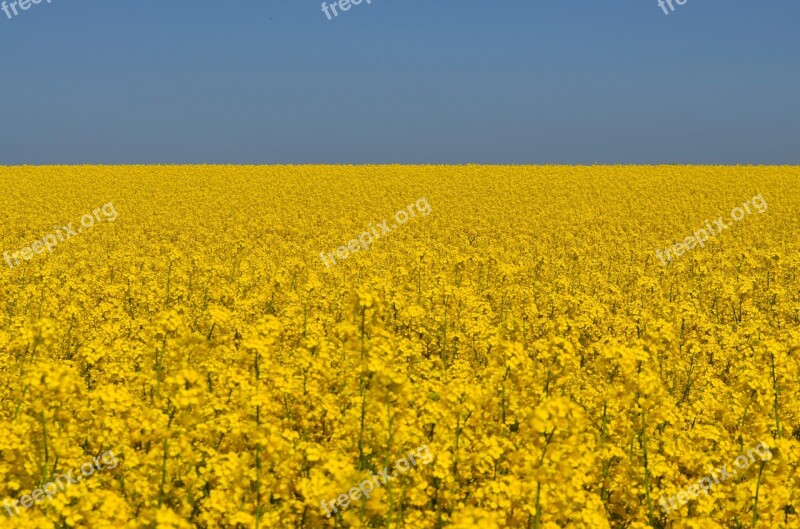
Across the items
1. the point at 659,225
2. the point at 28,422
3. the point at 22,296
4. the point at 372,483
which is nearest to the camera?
the point at 372,483

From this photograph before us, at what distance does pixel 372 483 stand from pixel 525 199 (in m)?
30.7

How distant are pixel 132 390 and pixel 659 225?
22424 millimetres

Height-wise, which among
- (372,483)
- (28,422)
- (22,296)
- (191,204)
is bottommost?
(372,483)

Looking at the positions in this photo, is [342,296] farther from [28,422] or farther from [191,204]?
[191,204]

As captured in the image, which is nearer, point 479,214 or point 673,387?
point 673,387

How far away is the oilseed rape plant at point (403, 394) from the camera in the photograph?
5730 millimetres

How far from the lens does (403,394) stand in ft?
20.4

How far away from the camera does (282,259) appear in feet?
59.3

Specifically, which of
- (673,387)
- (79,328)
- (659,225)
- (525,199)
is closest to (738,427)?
(673,387)

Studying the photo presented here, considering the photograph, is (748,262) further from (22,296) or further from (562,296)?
(22,296)

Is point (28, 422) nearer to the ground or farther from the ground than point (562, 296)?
farther from the ground

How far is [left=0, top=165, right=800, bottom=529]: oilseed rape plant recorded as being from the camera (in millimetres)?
5730

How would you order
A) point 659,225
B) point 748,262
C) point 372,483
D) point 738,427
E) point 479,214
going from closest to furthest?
1. point 372,483
2. point 738,427
3. point 748,262
4. point 659,225
5. point 479,214

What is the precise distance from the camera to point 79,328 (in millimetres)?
11266
